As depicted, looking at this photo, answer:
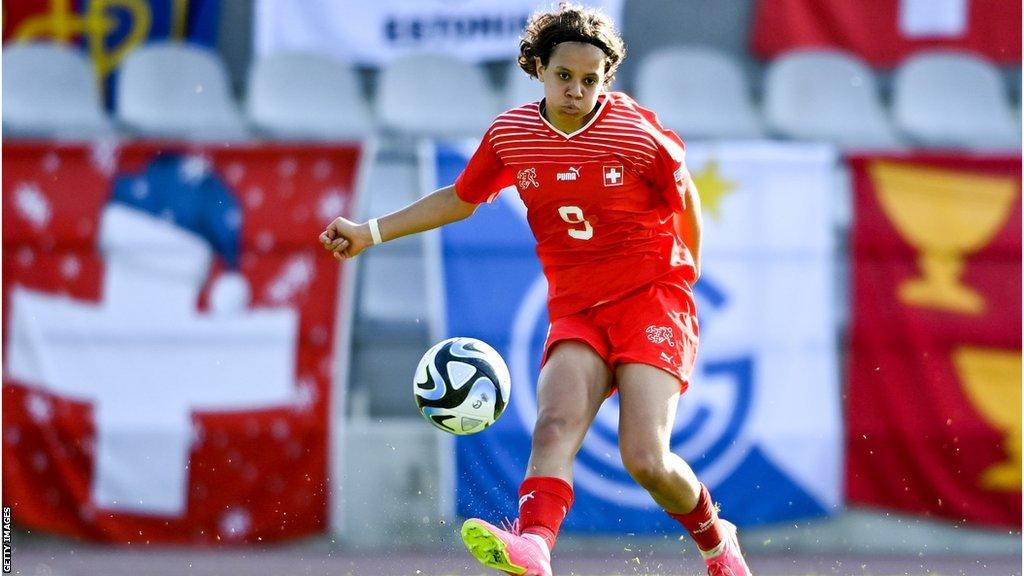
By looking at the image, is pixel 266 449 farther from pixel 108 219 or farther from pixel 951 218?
pixel 951 218

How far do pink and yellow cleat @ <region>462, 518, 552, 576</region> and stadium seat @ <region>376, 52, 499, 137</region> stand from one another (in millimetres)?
5791

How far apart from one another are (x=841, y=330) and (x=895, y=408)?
1.78 feet

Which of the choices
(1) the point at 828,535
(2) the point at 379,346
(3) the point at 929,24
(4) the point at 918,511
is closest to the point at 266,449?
(2) the point at 379,346

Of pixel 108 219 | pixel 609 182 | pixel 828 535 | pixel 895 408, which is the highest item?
pixel 609 182

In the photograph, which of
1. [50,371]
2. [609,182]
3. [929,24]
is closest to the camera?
[609,182]

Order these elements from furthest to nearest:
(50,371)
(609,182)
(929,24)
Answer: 1. (929,24)
2. (50,371)
3. (609,182)

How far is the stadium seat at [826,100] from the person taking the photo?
9.84m

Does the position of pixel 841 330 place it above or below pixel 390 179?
below

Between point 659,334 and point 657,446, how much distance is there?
40cm

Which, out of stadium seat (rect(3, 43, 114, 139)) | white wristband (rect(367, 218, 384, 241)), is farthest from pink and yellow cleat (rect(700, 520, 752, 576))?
stadium seat (rect(3, 43, 114, 139))

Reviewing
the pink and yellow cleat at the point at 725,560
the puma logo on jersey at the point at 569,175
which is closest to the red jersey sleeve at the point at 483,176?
the puma logo on jersey at the point at 569,175

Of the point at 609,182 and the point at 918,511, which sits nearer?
the point at 609,182

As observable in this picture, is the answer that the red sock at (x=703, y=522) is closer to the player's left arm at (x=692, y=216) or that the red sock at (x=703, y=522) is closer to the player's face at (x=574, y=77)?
the player's left arm at (x=692, y=216)

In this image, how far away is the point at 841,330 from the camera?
8.47 m
